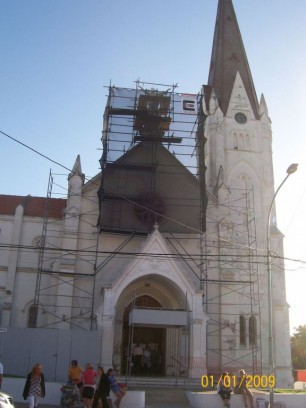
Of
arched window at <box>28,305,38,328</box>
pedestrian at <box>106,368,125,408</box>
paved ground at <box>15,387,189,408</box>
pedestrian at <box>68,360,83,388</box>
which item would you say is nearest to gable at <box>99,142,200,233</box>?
arched window at <box>28,305,38,328</box>

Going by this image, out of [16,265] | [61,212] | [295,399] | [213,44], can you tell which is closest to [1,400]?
[295,399]

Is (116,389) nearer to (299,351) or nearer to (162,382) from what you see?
(162,382)

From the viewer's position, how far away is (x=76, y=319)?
26.6 meters

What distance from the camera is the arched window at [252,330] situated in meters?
28.2

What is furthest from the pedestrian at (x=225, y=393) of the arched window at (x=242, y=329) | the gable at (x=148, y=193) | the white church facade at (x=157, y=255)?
the gable at (x=148, y=193)

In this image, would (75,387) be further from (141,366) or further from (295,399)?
(141,366)

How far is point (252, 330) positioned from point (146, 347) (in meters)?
6.22

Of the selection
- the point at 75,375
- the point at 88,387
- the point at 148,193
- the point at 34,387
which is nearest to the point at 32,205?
the point at 148,193

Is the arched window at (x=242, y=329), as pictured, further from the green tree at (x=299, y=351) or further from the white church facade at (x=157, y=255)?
the green tree at (x=299, y=351)

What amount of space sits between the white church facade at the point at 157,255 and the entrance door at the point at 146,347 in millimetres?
60

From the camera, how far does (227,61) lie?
38156mm

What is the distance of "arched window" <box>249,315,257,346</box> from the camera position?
92.4 feet

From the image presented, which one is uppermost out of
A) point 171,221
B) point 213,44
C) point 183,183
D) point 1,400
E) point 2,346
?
point 213,44

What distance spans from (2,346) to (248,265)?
1475 centimetres
